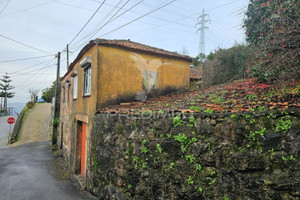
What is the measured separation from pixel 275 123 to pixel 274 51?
3611mm

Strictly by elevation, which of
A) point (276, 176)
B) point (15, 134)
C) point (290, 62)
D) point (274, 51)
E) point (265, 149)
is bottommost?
point (15, 134)

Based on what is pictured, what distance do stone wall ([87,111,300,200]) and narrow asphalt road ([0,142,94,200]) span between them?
342 centimetres

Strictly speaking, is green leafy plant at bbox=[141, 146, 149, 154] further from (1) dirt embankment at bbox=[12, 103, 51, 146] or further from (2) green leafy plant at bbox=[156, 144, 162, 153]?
(1) dirt embankment at bbox=[12, 103, 51, 146]

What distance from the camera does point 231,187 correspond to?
3.09m

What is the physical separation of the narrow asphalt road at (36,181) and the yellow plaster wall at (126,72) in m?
4.12

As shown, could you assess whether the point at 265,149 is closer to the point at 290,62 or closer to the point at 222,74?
the point at 290,62

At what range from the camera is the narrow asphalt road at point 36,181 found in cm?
715

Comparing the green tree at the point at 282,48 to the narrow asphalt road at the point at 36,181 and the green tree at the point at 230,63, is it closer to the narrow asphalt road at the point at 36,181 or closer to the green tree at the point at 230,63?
the green tree at the point at 230,63

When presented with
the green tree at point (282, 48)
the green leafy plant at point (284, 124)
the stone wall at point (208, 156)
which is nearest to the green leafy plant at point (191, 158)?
the stone wall at point (208, 156)

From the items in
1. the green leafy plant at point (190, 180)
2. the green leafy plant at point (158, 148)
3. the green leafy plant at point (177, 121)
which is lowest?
the green leafy plant at point (190, 180)

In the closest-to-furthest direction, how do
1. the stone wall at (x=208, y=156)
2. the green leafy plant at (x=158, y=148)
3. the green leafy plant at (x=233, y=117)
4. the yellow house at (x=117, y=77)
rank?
the stone wall at (x=208, y=156), the green leafy plant at (x=233, y=117), the green leafy plant at (x=158, y=148), the yellow house at (x=117, y=77)

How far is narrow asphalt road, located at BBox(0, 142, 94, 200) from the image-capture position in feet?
23.5

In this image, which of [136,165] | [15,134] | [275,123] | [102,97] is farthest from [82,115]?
[15,134]

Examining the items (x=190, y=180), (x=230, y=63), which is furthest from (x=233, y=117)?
(x=230, y=63)
